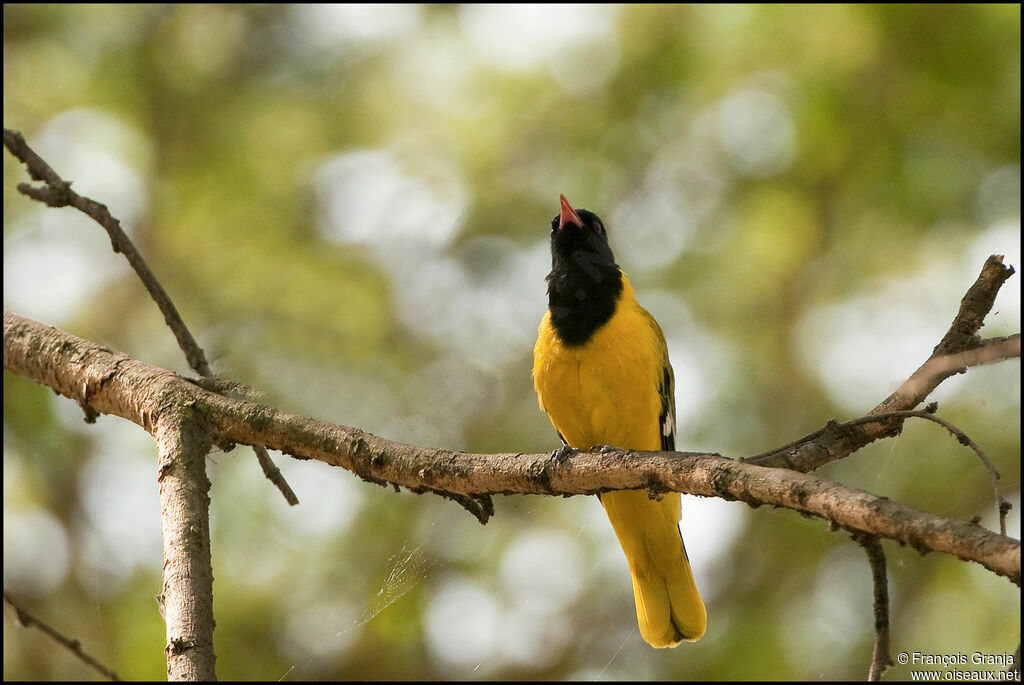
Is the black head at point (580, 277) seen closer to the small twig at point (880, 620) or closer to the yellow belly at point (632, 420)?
the yellow belly at point (632, 420)

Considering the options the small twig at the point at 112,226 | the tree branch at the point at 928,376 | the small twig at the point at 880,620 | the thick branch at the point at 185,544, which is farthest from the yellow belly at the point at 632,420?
the small twig at the point at 880,620

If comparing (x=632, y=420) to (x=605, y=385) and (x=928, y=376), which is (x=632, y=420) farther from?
(x=928, y=376)

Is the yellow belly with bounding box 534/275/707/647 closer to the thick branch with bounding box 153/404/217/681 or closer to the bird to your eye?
the bird

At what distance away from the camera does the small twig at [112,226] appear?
107 inches

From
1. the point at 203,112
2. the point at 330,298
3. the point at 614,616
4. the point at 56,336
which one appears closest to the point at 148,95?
the point at 203,112

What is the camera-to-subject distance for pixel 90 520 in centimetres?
523

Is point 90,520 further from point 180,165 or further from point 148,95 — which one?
point 148,95

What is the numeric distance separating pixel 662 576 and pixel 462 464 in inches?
76.3

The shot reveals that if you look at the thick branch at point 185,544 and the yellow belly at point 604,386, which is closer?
the thick branch at point 185,544

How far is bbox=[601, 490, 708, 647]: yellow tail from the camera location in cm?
386

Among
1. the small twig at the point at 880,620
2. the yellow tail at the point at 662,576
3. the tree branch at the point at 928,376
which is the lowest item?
the small twig at the point at 880,620

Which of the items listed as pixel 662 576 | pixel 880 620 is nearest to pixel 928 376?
pixel 880 620

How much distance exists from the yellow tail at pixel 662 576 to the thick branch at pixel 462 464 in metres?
1.63

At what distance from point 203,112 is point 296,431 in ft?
13.7
